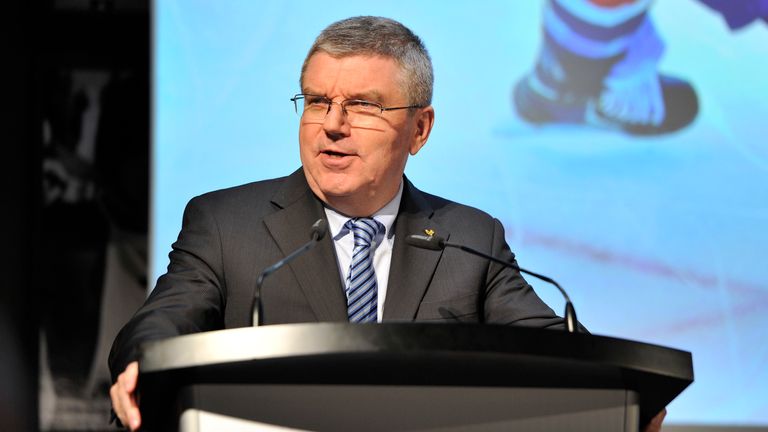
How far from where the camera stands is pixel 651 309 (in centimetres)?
381

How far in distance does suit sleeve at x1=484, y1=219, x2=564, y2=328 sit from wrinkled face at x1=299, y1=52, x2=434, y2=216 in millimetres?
341

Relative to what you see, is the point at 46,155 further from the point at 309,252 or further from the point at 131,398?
the point at 131,398

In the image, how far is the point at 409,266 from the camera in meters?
2.48

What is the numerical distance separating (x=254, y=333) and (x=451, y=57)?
252cm

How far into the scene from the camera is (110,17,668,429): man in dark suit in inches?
93.9

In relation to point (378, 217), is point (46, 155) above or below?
above

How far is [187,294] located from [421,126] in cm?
81


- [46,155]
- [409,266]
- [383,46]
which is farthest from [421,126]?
[46,155]

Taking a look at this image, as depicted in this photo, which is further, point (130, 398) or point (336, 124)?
point (336, 124)

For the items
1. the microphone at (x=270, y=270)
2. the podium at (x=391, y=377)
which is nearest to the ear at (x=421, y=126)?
the microphone at (x=270, y=270)

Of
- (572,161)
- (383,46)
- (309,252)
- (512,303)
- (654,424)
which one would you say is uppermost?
(383,46)

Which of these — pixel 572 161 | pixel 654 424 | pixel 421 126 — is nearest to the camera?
pixel 654 424

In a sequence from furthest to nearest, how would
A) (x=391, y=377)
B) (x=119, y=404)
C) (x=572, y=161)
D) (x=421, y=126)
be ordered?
(x=572, y=161) → (x=421, y=126) → (x=119, y=404) → (x=391, y=377)

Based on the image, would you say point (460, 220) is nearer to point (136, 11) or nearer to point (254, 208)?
point (254, 208)
